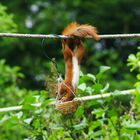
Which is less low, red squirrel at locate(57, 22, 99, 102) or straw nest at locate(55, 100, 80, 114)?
red squirrel at locate(57, 22, 99, 102)

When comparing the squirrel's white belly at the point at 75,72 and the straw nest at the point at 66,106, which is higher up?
the squirrel's white belly at the point at 75,72

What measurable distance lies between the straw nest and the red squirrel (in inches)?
1.0

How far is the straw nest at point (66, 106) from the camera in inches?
143

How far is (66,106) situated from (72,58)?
0.23m

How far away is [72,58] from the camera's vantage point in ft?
12.0

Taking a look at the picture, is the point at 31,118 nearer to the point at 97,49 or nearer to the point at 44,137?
the point at 44,137

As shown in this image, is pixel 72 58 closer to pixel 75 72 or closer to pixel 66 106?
pixel 75 72

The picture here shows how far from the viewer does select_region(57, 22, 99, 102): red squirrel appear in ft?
12.0

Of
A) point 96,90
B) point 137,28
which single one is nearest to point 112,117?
point 96,90

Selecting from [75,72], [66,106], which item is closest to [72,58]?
[75,72]

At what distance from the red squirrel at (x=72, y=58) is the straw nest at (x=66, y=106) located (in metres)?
0.03

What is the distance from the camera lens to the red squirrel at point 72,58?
3.65 m

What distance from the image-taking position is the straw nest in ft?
11.9

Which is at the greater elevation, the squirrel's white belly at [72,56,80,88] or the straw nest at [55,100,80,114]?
the squirrel's white belly at [72,56,80,88]
